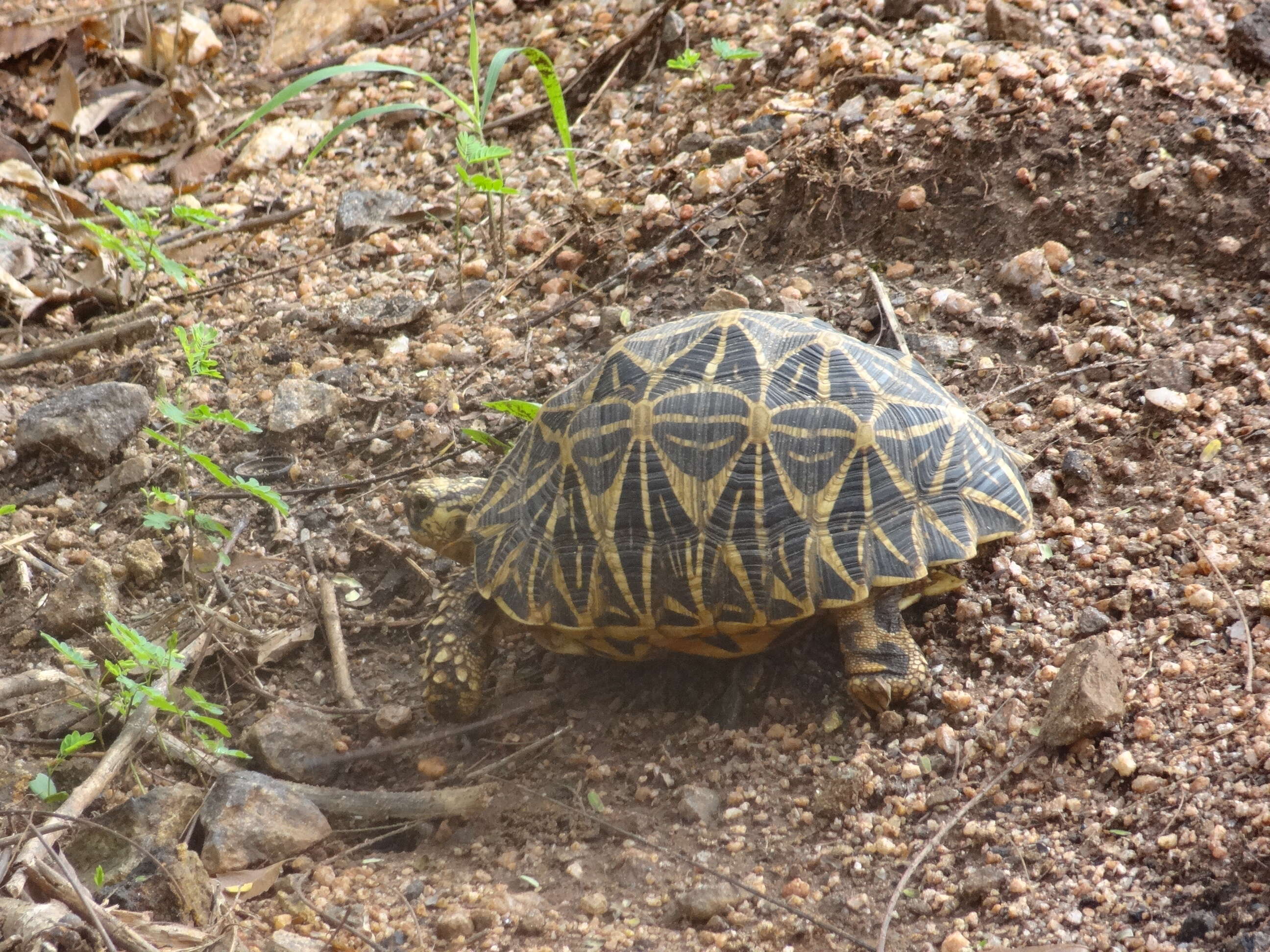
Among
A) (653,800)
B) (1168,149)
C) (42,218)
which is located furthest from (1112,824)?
(42,218)

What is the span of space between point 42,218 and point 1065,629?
5541 millimetres

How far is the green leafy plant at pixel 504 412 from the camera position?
3.96 m

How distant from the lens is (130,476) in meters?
4.23

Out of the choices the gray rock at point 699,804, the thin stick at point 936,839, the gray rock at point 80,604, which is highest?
the gray rock at point 80,604

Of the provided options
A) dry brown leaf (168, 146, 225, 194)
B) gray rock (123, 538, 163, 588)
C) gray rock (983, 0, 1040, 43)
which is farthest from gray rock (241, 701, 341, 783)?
gray rock (983, 0, 1040, 43)

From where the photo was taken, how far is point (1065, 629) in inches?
123

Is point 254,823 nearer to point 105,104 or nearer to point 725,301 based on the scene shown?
point 725,301

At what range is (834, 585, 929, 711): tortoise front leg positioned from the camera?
3.03 metres

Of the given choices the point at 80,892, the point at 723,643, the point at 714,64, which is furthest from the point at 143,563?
the point at 714,64

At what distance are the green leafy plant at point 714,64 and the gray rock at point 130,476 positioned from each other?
300cm

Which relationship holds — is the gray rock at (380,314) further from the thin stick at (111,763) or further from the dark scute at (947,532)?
the dark scute at (947,532)

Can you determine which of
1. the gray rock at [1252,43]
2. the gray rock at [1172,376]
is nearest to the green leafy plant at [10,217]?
the gray rock at [1172,376]

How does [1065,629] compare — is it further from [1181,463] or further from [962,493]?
[1181,463]

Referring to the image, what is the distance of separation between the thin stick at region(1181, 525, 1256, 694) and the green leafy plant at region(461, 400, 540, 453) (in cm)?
222
